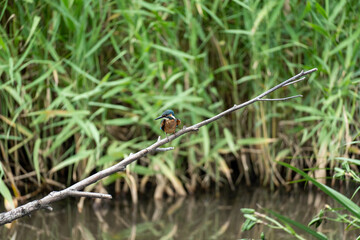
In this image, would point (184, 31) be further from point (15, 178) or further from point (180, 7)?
point (15, 178)

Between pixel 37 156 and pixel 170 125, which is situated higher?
pixel 170 125

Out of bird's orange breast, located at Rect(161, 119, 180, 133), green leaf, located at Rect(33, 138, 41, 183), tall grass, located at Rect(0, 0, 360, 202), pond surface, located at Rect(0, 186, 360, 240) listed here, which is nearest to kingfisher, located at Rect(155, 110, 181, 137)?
bird's orange breast, located at Rect(161, 119, 180, 133)

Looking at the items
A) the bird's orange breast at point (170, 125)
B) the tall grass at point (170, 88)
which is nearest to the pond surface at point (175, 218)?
the tall grass at point (170, 88)

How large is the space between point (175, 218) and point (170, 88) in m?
0.75

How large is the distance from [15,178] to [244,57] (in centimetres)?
145

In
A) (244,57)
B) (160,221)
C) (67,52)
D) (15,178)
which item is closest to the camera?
(160,221)

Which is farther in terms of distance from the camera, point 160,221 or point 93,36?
point 93,36

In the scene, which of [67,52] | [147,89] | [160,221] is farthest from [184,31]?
[160,221]

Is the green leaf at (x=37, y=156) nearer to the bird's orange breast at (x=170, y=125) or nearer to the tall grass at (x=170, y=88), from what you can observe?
the tall grass at (x=170, y=88)

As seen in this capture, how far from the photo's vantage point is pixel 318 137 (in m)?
2.78

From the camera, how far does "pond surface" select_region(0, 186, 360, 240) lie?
2.21m

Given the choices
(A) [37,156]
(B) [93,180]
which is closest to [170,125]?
(B) [93,180]

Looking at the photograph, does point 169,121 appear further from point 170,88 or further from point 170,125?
point 170,88

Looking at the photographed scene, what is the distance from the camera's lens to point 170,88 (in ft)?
9.28
